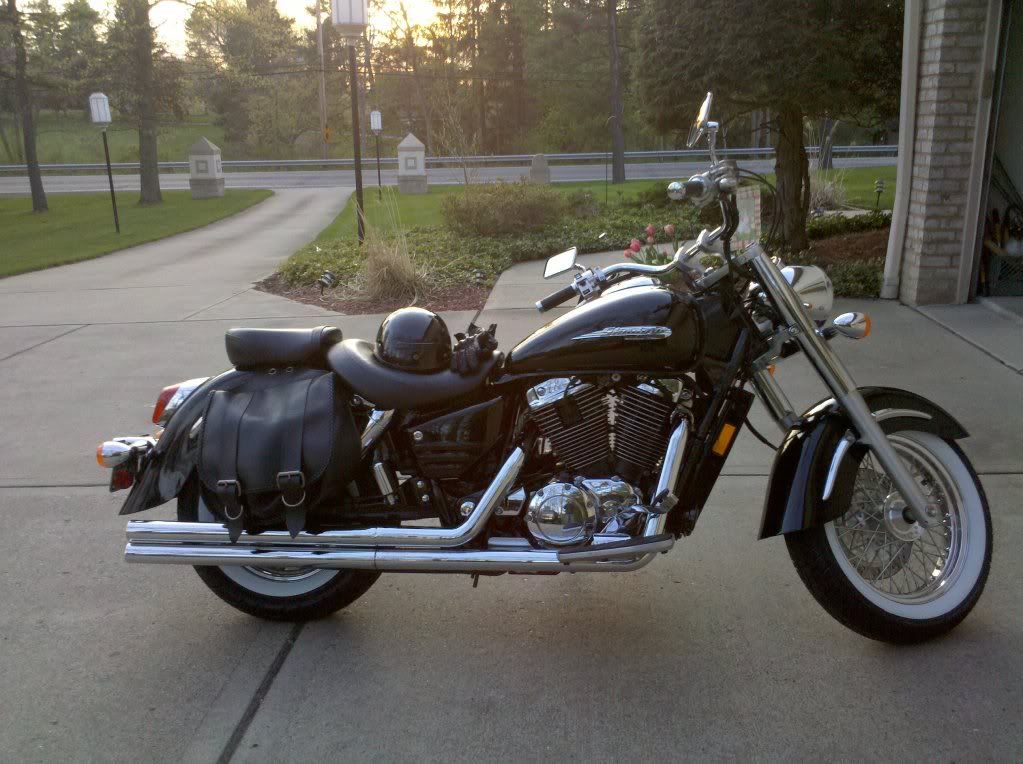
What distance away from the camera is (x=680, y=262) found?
8.91 ft

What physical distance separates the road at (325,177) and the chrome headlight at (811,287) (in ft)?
84.3

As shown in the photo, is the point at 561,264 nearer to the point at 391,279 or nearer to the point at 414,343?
the point at 414,343

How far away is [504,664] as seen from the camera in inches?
116

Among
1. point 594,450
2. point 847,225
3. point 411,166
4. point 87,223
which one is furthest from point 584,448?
point 411,166

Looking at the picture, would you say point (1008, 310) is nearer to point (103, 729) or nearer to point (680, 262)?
point (680, 262)

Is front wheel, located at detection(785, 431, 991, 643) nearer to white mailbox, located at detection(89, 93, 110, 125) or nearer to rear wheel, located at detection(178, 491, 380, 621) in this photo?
rear wheel, located at detection(178, 491, 380, 621)

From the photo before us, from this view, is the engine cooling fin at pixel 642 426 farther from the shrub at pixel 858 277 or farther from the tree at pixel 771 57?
the tree at pixel 771 57

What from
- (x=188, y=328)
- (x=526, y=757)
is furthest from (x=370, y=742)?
(x=188, y=328)

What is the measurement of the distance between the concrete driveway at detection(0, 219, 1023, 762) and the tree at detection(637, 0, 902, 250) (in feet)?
15.3

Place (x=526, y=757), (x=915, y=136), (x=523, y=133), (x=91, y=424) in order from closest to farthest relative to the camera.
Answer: (x=526, y=757) → (x=91, y=424) → (x=915, y=136) → (x=523, y=133)

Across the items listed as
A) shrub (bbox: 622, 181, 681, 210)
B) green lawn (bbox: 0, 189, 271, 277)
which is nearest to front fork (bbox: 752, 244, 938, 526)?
green lawn (bbox: 0, 189, 271, 277)

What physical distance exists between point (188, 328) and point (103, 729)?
18.9 feet

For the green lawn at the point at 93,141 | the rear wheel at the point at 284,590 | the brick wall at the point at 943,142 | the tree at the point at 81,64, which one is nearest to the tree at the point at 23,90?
the tree at the point at 81,64

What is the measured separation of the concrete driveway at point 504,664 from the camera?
257cm
